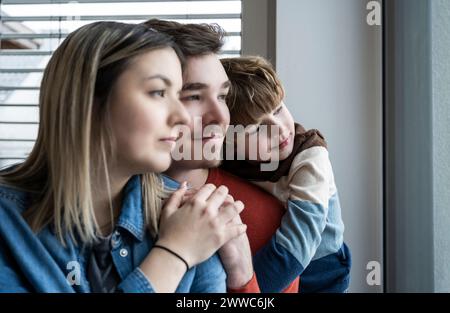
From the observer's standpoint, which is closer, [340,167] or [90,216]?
[90,216]

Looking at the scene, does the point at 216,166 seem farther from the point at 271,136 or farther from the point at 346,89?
the point at 346,89

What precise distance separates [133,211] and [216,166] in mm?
148

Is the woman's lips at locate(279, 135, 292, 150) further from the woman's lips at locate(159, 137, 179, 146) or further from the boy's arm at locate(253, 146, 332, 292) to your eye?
the woman's lips at locate(159, 137, 179, 146)

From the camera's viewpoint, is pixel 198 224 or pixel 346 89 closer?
pixel 198 224

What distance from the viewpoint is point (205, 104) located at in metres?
0.66

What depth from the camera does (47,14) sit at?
79 centimetres

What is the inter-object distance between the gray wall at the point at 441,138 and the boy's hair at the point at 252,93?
28cm

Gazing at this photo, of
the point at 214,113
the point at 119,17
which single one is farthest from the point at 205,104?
the point at 119,17

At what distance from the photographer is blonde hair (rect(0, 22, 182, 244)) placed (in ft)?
1.87

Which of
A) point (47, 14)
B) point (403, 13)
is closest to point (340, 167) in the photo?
point (403, 13)

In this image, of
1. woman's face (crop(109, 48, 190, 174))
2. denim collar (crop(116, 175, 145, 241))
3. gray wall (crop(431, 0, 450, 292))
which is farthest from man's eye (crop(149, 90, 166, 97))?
gray wall (crop(431, 0, 450, 292))

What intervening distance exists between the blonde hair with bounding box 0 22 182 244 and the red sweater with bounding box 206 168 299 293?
189 millimetres

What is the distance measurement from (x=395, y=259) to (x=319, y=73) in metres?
0.32
